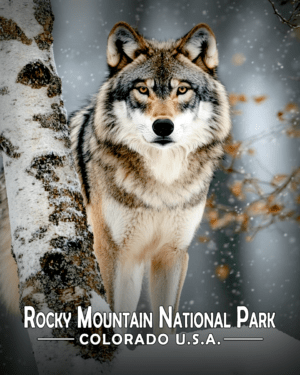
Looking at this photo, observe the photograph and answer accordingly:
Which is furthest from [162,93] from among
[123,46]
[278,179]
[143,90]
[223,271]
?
[223,271]

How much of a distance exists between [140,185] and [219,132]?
447mm

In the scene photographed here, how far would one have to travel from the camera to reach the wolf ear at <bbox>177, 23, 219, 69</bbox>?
146 centimetres

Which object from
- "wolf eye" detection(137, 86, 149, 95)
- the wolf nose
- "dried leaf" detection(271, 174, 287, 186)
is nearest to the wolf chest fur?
"wolf eye" detection(137, 86, 149, 95)

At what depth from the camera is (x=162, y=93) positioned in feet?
4.51

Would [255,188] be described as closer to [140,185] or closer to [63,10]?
[140,185]

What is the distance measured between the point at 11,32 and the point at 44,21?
100mm

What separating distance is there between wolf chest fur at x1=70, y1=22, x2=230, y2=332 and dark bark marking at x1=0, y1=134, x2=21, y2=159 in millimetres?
641

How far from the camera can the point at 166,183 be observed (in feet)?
5.23

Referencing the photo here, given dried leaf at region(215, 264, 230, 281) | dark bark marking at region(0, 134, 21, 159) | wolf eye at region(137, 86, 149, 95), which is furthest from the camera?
dried leaf at region(215, 264, 230, 281)

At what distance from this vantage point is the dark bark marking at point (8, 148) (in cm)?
82

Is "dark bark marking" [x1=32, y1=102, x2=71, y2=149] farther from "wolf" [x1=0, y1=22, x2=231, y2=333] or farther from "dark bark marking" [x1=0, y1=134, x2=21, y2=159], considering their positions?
"wolf" [x1=0, y1=22, x2=231, y2=333]

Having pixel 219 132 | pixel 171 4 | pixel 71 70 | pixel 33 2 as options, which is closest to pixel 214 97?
pixel 219 132

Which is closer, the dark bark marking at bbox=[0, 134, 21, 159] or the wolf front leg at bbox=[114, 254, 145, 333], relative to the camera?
the dark bark marking at bbox=[0, 134, 21, 159]

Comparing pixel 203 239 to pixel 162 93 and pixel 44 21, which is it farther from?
pixel 44 21
